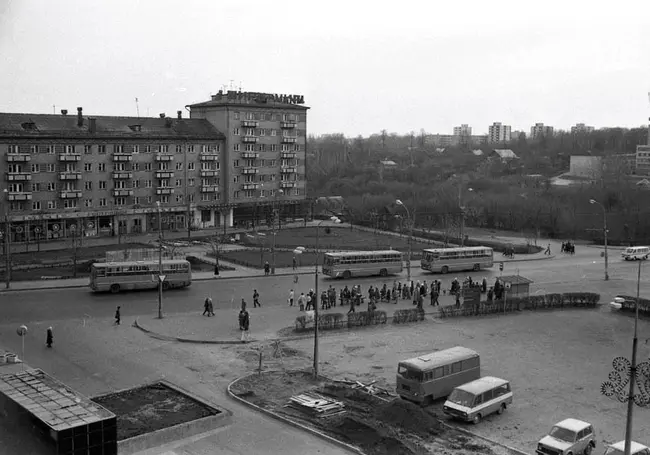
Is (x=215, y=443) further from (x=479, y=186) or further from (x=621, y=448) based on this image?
(x=479, y=186)

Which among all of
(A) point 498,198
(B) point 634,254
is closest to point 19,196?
(B) point 634,254

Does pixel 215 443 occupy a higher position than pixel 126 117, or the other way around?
pixel 126 117

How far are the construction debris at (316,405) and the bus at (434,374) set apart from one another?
2687 millimetres

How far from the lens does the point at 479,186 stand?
5453 inches

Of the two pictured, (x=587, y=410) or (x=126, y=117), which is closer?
(x=587, y=410)

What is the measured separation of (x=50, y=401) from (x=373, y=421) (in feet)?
36.4

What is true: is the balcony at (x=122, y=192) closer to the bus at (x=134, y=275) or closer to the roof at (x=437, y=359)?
the bus at (x=134, y=275)

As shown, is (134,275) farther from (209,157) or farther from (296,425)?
(209,157)

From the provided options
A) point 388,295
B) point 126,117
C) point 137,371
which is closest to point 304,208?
point 126,117

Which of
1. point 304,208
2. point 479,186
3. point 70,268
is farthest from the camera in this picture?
point 479,186

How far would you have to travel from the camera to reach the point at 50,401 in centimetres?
1769

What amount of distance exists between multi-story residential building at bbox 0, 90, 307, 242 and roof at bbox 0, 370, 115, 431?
5621cm

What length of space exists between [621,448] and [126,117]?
72.9 metres

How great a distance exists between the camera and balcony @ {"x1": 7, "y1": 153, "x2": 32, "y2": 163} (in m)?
71.9
